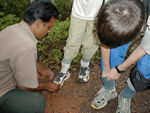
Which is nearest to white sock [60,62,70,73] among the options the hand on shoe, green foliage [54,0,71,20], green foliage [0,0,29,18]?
the hand on shoe

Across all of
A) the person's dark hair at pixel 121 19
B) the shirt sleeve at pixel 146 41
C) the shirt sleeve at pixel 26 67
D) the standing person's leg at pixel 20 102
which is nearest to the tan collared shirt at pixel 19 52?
the shirt sleeve at pixel 26 67

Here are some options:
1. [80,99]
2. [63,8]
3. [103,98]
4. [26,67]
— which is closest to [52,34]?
[63,8]

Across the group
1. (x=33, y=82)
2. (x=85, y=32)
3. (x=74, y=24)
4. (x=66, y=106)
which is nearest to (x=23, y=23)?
(x=33, y=82)

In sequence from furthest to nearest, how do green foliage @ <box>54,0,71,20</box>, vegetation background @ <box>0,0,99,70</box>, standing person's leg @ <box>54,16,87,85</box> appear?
green foliage @ <box>54,0,71,20</box>, vegetation background @ <box>0,0,99,70</box>, standing person's leg @ <box>54,16,87,85</box>

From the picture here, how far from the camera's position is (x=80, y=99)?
8.39 ft

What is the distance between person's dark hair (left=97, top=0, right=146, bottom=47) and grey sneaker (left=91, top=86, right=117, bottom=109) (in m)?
1.30

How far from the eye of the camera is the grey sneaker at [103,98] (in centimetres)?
240

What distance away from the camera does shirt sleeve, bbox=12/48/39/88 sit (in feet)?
4.87

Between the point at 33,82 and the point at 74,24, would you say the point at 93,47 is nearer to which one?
the point at 74,24

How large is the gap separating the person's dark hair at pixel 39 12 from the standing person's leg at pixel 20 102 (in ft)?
2.82

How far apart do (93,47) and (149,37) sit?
3.65 feet

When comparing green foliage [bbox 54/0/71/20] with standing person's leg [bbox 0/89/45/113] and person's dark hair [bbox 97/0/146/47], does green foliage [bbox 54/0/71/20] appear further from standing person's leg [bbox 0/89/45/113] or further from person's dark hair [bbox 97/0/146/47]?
person's dark hair [bbox 97/0/146/47]

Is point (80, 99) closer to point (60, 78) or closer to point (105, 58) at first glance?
point (60, 78)

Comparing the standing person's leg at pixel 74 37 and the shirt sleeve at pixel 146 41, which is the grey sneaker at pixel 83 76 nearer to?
the standing person's leg at pixel 74 37
